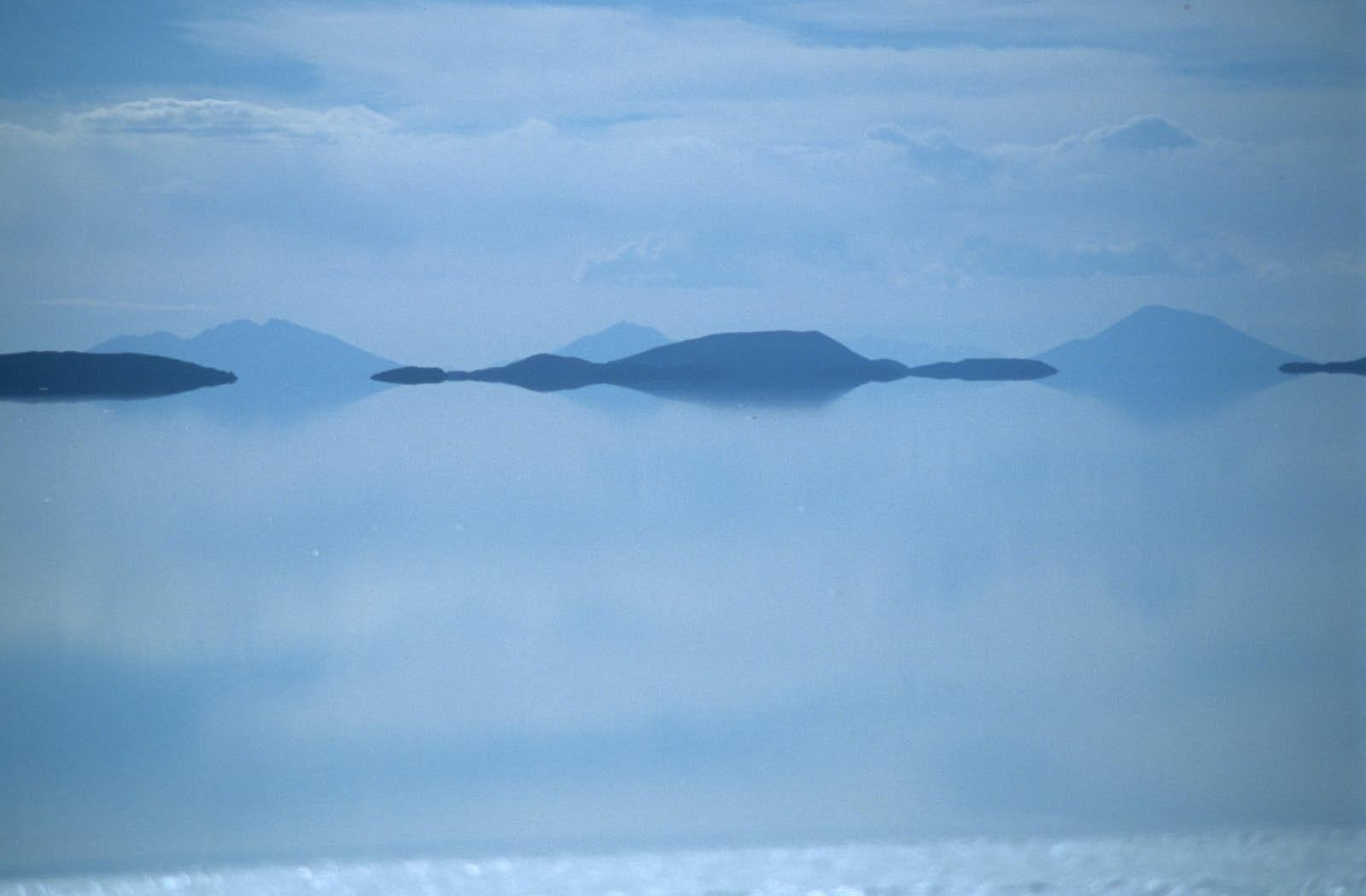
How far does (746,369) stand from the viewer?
248cm

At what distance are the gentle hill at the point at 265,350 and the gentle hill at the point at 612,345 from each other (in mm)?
409

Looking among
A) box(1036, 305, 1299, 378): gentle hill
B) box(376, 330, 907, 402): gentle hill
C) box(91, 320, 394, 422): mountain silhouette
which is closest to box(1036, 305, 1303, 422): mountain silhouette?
box(1036, 305, 1299, 378): gentle hill

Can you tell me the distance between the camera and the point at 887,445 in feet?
8.17

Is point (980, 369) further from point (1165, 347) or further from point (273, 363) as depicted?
point (273, 363)

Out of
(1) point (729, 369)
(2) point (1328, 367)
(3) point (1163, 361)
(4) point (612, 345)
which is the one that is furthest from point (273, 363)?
(2) point (1328, 367)

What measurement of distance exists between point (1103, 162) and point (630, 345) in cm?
102

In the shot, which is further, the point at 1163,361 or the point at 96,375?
the point at 1163,361

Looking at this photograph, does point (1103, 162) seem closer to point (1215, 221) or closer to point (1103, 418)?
point (1215, 221)

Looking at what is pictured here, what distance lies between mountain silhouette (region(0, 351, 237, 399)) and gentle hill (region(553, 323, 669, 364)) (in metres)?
0.66

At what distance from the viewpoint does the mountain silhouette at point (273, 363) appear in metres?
2.37

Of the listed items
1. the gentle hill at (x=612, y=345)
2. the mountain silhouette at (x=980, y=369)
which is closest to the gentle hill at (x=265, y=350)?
the gentle hill at (x=612, y=345)

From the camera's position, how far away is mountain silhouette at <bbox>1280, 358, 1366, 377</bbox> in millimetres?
2525

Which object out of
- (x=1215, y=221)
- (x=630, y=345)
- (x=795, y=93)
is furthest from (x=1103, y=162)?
(x=630, y=345)

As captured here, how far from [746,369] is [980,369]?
476 millimetres
